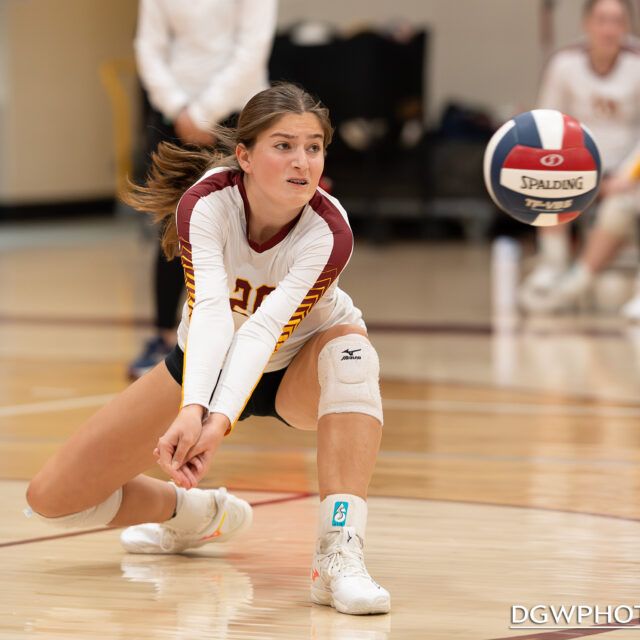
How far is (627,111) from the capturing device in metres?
6.52

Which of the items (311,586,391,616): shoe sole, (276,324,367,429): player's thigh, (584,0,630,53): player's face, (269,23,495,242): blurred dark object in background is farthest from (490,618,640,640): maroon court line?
(269,23,495,242): blurred dark object in background

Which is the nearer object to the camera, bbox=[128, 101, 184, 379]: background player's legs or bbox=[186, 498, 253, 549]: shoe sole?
bbox=[186, 498, 253, 549]: shoe sole

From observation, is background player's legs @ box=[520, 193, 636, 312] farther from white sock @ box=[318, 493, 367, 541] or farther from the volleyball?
white sock @ box=[318, 493, 367, 541]

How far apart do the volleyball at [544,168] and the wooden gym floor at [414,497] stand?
2.31 ft

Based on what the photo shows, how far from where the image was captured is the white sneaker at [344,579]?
222 cm

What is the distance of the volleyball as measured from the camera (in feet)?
9.86

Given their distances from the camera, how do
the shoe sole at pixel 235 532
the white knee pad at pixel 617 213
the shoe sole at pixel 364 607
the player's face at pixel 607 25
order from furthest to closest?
the white knee pad at pixel 617 213, the player's face at pixel 607 25, the shoe sole at pixel 235 532, the shoe sole at pixel 364 607

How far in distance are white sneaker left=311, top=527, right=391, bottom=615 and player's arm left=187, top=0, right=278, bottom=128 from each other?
8.67 feet

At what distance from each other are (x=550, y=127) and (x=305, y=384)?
103 centimetres

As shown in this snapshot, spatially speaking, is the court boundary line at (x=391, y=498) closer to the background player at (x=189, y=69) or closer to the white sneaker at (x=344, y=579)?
the white sneaker at (x=344, y=579)

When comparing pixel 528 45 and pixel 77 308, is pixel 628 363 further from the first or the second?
pixel 528 45

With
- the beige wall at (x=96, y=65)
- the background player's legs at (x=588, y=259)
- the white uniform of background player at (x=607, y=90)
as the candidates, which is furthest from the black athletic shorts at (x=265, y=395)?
the beige wall at (x=96, y=65)

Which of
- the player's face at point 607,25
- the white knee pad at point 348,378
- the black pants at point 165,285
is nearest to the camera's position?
the white knee pad at point 348,378

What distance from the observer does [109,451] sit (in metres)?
2.55
